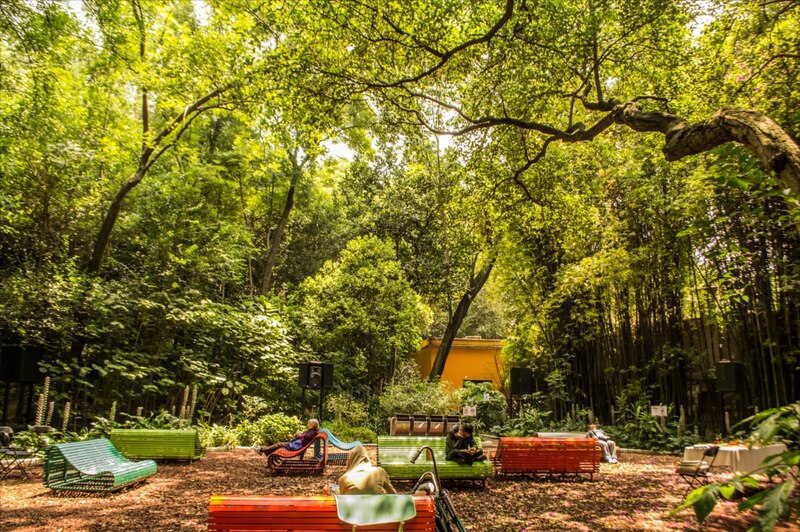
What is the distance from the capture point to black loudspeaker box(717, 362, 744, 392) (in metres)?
9.49

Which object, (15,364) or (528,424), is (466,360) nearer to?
(528,424)

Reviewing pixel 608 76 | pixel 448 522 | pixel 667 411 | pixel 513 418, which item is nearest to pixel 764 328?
pixel 667 411

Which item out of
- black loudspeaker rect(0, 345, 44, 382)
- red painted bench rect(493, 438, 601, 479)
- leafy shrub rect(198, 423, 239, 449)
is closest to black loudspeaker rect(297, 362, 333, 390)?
leafy shrub rect(198, 423, 239, 449)

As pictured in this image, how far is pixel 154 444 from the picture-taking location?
9.11 m

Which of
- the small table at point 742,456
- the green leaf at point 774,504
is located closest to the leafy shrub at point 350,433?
the small table at point 742,456

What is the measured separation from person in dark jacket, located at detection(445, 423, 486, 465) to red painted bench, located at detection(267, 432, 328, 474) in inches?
86.8

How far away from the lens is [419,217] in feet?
61.3

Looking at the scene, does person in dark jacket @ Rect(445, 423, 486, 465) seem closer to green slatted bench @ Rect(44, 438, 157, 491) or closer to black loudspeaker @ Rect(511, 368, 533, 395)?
green slatted bench @ Rect(44, 438, 157, 491)

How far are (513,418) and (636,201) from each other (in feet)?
22.8

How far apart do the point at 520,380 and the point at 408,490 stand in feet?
23.2

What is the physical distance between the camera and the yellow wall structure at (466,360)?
2206 centimetres

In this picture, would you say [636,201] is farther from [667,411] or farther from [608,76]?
[667,411]

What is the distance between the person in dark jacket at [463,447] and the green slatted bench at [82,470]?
14.3 feet

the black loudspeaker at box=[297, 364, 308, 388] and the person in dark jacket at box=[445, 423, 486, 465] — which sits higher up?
the black loudspeaker at box=[297, 364, 308, 388]
